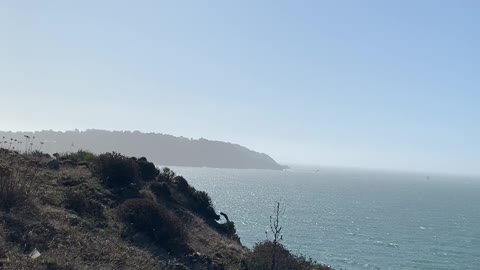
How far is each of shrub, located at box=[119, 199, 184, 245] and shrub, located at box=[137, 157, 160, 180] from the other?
596cm

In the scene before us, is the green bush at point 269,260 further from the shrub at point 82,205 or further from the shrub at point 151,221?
the shrub at point 82,205

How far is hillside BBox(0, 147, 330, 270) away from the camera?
9.65 metres

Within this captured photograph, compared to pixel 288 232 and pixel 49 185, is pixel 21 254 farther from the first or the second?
pixel 288 232

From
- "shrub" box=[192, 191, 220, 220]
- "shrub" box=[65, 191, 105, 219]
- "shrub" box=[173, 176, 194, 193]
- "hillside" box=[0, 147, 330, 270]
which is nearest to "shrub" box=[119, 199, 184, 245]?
"hillside" box=[0, 147, 330, 270]

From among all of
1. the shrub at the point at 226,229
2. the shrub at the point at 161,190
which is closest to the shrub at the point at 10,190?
the shrub at the point at 161,190

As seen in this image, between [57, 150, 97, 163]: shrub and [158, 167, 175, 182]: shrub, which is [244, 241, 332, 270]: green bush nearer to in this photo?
[158, 167, 175, 182]: shrub

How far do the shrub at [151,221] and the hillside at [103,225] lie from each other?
0.09ft

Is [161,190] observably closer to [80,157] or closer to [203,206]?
[203,206]

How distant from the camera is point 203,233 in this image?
16.4 m

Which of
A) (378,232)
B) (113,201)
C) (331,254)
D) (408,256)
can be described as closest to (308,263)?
(113,201)

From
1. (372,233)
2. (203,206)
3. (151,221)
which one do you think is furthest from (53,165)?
(372,233)

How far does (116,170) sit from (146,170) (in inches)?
105

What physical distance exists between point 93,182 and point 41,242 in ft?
22.4

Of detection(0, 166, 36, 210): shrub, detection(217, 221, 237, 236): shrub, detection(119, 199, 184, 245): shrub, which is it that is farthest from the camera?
detection(217, 221, 237, 236): shrub
